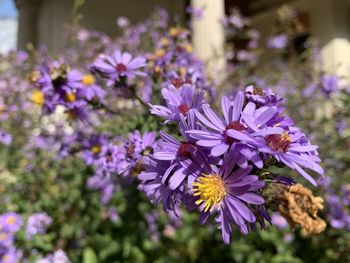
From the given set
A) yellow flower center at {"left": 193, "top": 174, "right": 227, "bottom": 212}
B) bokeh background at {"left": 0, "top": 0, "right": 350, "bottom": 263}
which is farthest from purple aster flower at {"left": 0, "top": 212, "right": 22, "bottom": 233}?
yellow flower center at {"left": 193, "top": 174, "right": 227, "bottom": 212}

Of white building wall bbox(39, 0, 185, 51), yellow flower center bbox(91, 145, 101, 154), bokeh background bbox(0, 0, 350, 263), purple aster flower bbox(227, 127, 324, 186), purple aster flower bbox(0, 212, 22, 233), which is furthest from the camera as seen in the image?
white building wall bbox(39, 0, 185, 51)

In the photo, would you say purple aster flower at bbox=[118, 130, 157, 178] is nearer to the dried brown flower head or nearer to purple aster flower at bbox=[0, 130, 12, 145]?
the dried brown flower head

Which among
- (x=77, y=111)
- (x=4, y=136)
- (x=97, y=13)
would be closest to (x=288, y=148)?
(x=77, y=111)

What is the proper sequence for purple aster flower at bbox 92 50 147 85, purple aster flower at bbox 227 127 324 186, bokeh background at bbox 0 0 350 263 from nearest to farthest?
purple aster flower at bbox 227 127 324 186
purple aster flower at bbox 92 50 147 85
bokeh background at bbox 0 0 350 263

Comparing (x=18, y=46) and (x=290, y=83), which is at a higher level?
(x=290, y=83)

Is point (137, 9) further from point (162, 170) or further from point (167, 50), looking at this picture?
point (162, 170)

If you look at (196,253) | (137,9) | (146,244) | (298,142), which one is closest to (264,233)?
(196,253)
